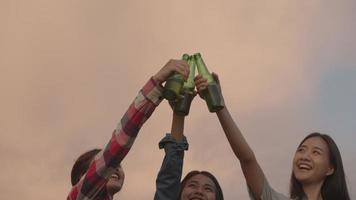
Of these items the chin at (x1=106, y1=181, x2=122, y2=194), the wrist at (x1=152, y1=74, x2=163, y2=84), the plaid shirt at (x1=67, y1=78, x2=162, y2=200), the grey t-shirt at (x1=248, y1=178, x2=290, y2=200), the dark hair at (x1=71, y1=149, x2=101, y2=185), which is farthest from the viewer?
the dark hair at (x1=71, y1=149, x2=101, y2=185)

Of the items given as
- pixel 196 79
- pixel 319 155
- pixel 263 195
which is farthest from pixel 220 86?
pixel 319 155

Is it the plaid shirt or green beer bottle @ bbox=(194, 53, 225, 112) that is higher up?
green beer bottle @ bbox=(194, 53, 225, 112)

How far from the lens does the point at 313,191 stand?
4.09 metres

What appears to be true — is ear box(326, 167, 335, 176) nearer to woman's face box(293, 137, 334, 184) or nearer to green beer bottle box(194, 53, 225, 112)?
woman's face box(293, 137, 334, 184)

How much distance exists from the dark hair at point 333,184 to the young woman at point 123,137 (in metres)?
1.44

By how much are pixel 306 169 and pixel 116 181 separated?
1.41m

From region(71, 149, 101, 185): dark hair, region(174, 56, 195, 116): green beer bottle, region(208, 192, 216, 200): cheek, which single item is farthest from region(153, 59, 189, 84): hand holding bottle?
region(208, 192, 216, 200): cheek

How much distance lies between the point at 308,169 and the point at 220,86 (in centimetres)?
98

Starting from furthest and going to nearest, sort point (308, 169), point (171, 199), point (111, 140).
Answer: point (308, 169)
point (171, 199)
point (111, 140)

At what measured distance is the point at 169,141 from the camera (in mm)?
3566

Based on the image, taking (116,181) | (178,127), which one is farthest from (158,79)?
(116,181)

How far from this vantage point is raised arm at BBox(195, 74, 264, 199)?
3.69m

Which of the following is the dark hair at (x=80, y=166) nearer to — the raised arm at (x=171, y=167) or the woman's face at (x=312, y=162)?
the raised arm at (x=171, y=167)

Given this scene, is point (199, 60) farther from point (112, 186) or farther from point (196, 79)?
point (112, 186)
